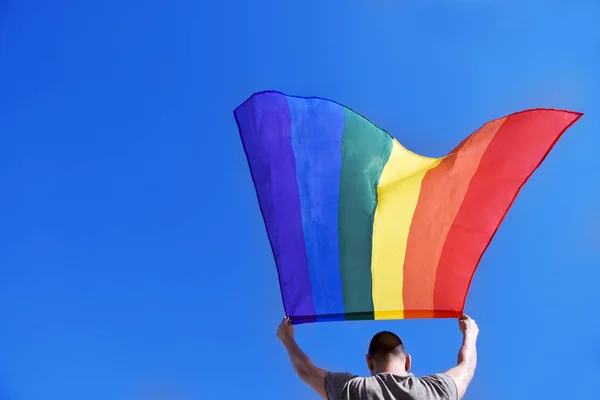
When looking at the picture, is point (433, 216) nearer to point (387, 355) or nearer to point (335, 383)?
point (387, 355)

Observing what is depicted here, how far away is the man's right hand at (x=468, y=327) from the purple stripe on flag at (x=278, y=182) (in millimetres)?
969

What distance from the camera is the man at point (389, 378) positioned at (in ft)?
7.04

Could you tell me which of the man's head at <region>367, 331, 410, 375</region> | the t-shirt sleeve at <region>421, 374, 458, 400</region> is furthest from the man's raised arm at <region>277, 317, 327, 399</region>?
the t-shirt sleeve at <region>421, 374, 458, 400</region>

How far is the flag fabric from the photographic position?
131 inches

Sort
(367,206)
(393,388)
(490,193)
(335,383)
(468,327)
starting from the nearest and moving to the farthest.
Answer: (393,388) → (335,383) → (468,327) → (490,193) → (367,206)

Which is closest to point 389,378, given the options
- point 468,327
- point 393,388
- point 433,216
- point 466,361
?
point 393,388

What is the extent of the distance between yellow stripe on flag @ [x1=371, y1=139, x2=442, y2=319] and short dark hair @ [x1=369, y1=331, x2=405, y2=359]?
1.13m

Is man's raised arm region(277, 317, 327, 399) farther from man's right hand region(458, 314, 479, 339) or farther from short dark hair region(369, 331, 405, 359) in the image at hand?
man's right hand region(458, 314, 479, 339)

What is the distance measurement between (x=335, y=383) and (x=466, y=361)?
631 mm

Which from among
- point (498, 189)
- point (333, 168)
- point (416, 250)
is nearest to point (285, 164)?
point (333, 168)

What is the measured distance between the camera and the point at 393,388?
215cm

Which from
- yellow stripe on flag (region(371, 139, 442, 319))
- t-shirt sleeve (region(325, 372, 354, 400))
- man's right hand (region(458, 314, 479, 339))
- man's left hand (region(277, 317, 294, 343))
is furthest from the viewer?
yellow stripe on flag (region(371, 139, 442, 319))

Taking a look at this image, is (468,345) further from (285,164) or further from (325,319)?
(285,164)

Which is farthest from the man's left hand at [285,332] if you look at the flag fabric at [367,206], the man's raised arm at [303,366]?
the flag fabric at [367,206]
